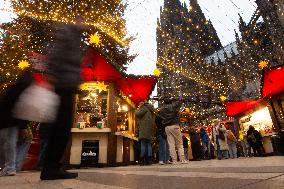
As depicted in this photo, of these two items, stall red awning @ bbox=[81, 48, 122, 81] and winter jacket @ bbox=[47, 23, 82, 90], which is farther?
stall red awning @ bbox=[81, 48, 122, 81]

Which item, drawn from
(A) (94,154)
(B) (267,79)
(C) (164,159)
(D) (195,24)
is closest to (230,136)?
(B) (267,79)

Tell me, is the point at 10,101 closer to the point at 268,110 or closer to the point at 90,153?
the point at 90,153

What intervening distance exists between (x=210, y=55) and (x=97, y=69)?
56900 millimetres

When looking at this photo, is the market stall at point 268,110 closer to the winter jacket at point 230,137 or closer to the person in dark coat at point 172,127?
the winter jacket at point 230,137

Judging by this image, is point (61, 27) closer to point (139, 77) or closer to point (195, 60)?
point (139, 77)

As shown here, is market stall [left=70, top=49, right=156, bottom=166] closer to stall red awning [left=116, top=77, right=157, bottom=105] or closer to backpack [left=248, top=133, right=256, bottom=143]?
stall red awning [left=116, top=77, right=157, bottom=105]

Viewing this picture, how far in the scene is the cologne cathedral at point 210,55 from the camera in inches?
1027

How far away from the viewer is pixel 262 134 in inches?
527

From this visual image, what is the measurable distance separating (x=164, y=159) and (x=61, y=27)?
5773 millimetres

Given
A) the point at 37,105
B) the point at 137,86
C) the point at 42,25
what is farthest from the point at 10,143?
the point at 42,25

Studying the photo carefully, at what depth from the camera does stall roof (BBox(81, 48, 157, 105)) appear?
27.8 ft

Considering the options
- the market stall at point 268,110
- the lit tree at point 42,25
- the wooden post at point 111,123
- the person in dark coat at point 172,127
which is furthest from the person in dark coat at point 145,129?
the market stall at point 268,110

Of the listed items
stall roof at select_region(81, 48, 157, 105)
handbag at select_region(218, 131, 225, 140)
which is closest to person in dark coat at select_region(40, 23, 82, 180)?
stall roof at select_region(81, 48, 157, 105)

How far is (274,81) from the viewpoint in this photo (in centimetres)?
1145
